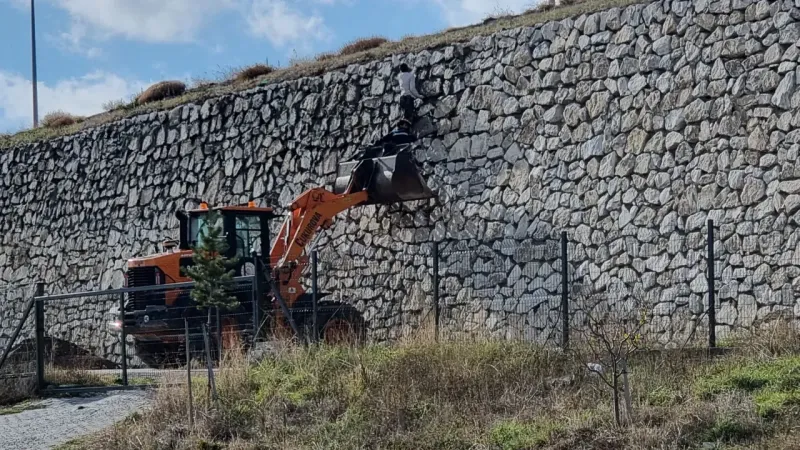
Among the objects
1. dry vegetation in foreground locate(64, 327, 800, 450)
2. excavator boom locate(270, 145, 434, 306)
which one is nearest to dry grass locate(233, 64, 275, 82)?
excavator boom locate(270, 145, 434, 306)

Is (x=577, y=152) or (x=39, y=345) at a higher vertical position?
(x=577, y=152)

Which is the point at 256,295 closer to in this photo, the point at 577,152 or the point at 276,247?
the point at 276,247

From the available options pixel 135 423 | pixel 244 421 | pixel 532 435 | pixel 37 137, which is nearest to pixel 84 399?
pixel 135 423

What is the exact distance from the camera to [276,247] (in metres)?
18.9

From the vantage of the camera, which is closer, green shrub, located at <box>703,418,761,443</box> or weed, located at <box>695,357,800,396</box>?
green shrub, located at <box>703,418,761,443</box>

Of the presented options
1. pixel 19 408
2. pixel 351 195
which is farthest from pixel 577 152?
pixel 19 408

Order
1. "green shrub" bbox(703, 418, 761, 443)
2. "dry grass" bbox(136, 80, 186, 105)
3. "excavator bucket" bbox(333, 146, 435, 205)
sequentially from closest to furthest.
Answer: "green shrub" bbox(703, 418, 761, 443) < "excavator bucket" bbox(333, 146, 435, 205) < "dry grass" bbox(136, 80, 186, 105)

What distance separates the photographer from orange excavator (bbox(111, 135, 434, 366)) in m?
17.5

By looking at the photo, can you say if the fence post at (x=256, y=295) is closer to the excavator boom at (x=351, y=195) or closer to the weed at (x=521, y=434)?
the excavator boom at (x=351, y=195)

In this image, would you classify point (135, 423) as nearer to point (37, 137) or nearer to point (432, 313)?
point (432, 313)

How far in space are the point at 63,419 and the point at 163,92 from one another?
15.8m

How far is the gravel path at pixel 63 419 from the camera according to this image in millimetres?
12500

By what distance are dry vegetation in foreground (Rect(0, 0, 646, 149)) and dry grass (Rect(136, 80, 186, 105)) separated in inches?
14.8

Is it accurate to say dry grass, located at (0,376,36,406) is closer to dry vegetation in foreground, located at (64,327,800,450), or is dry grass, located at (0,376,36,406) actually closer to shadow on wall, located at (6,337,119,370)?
shadow on wall, located at (6,337,119,370)
